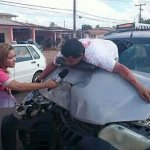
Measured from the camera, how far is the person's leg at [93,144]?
2787 millimetres

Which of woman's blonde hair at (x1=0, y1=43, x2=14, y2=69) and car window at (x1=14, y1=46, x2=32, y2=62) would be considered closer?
woman's blonde hair at (x1=0, y1=43, x2=14, y2=69)

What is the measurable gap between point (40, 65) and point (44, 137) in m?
9.13

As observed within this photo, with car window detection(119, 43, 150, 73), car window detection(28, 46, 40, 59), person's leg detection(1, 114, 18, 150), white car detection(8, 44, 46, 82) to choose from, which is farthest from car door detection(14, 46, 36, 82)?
person's leg detection(1, 114, 18, 150)

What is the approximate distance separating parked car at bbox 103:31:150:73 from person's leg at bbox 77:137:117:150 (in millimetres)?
1390

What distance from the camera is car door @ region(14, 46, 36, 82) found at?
37.0 feet

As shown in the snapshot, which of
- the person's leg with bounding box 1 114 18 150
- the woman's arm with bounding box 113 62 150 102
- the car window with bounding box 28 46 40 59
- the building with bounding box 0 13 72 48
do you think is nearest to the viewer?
the woman's arm with bounding box 113 62 150 102

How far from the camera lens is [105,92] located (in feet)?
10.4

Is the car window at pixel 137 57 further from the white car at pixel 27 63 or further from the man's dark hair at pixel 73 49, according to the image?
the white car at pixel 27 63

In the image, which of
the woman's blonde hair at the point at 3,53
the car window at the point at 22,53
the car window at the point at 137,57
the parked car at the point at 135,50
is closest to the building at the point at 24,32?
the car window at the point at 22,53

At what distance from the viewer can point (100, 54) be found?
3342mm

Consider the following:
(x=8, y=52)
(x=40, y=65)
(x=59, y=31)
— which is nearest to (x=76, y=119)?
(x=8, y=52)

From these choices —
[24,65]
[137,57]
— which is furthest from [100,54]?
[24,65]

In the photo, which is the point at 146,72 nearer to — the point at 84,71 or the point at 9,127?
the point at 84,71

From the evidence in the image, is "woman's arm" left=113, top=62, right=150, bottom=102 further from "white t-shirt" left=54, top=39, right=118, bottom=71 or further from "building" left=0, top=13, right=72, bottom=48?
"building" left=0, top=13, right=72, bottom=48
